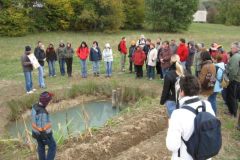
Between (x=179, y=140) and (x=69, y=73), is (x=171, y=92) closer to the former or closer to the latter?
(x=179, y=140)

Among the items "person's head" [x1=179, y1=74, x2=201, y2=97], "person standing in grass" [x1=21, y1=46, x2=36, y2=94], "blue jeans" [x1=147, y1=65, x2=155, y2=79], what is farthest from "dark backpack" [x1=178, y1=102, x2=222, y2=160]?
"blue jeans" [x1=147, y1=65, x2=155, y2=79]

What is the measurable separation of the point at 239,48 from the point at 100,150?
418 centimetres

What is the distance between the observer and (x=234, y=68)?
19.0 ft

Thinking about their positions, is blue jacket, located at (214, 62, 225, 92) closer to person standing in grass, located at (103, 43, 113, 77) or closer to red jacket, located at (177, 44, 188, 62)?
red jacket, located at (177, 44, 188, 62)

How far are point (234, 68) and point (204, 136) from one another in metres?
4.17

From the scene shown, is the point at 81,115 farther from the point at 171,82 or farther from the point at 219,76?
the point at 219,76

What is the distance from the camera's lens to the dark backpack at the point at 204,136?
2.24 m

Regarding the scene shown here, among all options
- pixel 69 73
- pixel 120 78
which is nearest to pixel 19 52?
pixel 69 73

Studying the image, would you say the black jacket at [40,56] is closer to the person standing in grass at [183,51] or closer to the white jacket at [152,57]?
the white jacket at [152,57]

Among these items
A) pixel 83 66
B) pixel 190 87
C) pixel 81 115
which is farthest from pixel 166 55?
pixel 190 87

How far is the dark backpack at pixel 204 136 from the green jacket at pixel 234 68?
401cm

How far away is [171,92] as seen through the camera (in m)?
4.62

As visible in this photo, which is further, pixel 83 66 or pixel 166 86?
pixel 83 66

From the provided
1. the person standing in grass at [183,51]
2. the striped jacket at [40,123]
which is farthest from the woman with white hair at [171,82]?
the person standing in grass at [183,51]
